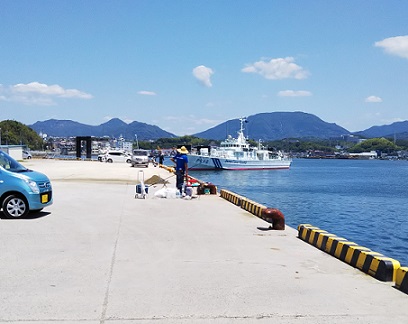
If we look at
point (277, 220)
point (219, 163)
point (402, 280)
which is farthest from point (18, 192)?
point (219, 163)

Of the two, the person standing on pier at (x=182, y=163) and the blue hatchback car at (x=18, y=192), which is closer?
the blue hatchback car at (x=18, y=192)

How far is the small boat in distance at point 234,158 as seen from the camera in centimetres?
8400

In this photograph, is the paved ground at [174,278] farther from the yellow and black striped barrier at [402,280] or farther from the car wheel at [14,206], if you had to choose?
the car wheel at [14,206]

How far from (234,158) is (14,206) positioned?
244 ft

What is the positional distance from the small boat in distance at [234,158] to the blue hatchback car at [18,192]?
233 ft

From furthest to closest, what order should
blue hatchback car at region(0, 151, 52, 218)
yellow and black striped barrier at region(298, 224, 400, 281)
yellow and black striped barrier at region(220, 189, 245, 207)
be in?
1. yellow and black striped barrier at region(220, 189, 245, 207)
2. blue hatchback car at region(0, 151, 52, 218)
3. yellow and black striped barrier at region(298, 224, 400, 281)

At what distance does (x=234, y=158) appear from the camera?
8569 cm

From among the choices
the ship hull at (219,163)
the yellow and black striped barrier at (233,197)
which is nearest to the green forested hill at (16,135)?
the ship hull at (219,163)

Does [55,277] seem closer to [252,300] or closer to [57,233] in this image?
[252,300]

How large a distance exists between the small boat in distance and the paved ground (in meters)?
71.7

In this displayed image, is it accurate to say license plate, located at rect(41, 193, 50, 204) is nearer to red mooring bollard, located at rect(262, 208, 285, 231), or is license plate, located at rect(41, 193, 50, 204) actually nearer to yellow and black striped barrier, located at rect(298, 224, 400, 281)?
red mooring bollard, located at rect(262, 208, 285, 231)

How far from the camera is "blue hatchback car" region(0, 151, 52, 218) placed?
1187 cm

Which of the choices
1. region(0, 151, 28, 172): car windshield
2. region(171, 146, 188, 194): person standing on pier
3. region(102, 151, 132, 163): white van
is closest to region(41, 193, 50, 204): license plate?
region(0, 151, 28, 172): car windshield

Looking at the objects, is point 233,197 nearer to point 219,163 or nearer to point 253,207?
point 253,207
